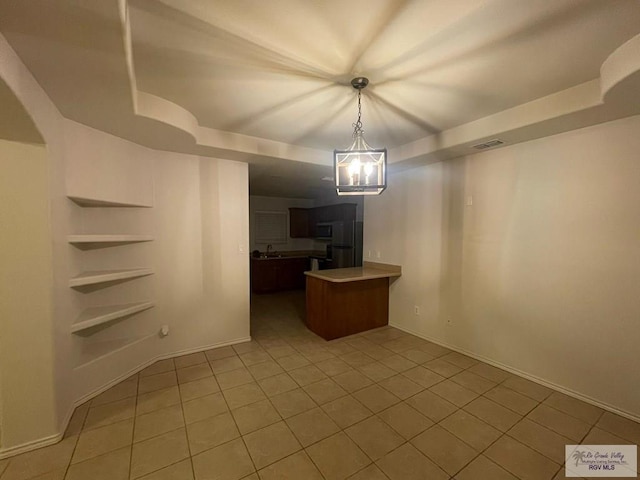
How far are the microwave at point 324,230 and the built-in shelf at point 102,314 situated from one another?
4.32m

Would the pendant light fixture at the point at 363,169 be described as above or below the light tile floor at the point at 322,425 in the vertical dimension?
above

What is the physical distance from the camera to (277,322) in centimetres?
445

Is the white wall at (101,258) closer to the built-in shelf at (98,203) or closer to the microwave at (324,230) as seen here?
the built-in shelf at (98,203)

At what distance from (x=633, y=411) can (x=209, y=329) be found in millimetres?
4178

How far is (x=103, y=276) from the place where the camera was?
8.00 feet

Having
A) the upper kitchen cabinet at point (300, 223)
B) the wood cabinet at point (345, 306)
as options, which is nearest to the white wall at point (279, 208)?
the upper kitchen cabinet at point (300, 223)

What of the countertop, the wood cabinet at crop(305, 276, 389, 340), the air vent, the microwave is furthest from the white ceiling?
the microwave

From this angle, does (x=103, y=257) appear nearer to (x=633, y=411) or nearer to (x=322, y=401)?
(x=322, y=401)

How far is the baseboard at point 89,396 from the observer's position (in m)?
1.79

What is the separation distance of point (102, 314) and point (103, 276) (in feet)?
1.26

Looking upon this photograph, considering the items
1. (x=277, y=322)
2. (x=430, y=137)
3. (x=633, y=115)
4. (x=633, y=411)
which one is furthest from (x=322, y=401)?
(x=633, y=115)

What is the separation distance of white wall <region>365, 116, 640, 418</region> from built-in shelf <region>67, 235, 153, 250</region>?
3488mm

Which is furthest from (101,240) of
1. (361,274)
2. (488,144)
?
(488,144)

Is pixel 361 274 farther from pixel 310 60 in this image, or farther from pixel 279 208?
pixel 279 208
